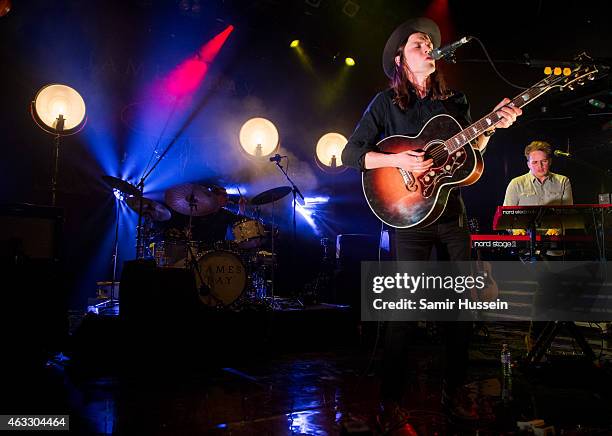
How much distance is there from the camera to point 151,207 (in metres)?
6.06

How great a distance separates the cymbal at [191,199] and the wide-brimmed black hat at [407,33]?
151 inches

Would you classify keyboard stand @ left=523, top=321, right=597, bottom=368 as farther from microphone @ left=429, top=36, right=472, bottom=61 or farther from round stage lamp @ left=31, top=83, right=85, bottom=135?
round stage lamp @ left=31, top=83, right=85, bottom=135

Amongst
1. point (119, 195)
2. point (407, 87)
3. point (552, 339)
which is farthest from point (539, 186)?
point (119, 195)

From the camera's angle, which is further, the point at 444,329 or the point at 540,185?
the point at 540,185

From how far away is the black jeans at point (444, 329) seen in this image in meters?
2.52

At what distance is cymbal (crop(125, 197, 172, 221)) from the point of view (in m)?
5.95

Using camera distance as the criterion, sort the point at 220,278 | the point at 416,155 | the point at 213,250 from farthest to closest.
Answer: the point at 213,250 → the point at 220,278 → the point at 416,155

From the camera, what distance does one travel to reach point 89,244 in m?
7.11

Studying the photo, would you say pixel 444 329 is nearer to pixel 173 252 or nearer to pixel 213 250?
pixel 213 250

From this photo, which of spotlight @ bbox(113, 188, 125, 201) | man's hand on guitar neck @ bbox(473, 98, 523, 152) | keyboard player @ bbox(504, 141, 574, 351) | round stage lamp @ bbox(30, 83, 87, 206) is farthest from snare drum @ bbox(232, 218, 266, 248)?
man's hand on guitar neck @ bbox(473, 98, 523, 152)

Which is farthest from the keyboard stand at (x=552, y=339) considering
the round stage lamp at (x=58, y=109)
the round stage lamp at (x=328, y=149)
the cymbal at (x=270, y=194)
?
the round stage lamp at (x=58, y=109)

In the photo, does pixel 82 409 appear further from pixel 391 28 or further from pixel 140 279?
pixel 391 28

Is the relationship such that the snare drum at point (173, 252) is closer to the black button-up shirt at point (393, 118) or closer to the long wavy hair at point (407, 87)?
the black button-up shirt at point (393, 118)

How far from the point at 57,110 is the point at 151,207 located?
2.03 metres
